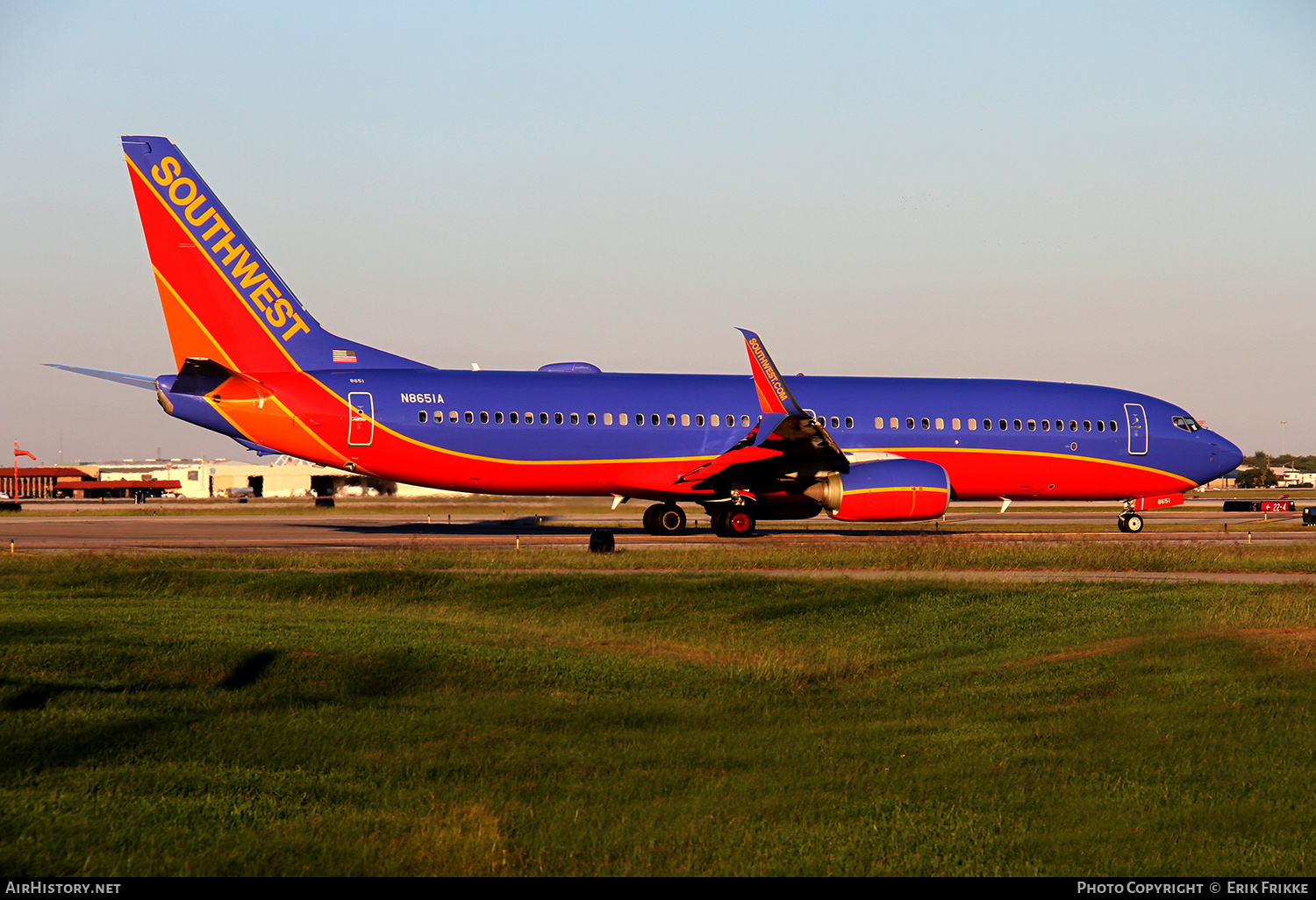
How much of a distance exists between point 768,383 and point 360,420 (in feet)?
34.6

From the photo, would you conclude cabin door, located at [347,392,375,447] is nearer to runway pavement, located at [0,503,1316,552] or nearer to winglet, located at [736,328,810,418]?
runway pavement, located at [0,503,1316,552]

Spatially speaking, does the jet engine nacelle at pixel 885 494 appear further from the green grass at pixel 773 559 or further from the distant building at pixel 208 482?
the distant building at pixel 208 482

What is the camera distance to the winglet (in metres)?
28.3

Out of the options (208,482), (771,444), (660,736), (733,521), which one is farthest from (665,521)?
(208,482)

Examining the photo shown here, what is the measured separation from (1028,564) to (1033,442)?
9.34m

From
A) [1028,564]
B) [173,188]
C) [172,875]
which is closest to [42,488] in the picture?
[173,188]

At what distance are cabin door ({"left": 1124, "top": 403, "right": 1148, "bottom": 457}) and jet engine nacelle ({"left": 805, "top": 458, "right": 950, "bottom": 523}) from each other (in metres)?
9.00

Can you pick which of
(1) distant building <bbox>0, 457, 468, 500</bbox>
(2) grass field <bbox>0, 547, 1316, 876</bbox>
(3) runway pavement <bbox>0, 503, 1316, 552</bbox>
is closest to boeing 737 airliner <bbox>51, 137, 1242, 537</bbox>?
(3) runway pavement <bbox>0, 503, 1316, 552</bbox>

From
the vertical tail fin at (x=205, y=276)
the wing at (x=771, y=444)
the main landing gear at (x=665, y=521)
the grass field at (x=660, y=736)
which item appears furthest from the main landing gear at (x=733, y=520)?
the grass field at (x=660, y=736)

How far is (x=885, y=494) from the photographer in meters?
28.3

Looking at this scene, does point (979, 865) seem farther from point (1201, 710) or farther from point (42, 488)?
point (42, 488)

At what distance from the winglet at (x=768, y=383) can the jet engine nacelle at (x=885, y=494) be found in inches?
83.4

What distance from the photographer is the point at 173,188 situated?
27.5 metres

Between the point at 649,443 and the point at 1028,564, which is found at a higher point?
the point at 649,443
